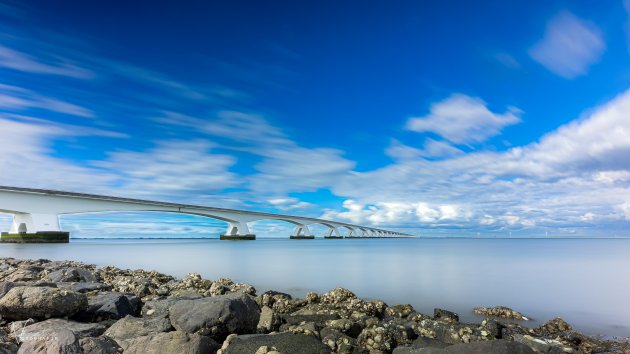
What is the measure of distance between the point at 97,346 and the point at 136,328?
65.5 inches

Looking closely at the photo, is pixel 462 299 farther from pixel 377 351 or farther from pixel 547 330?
pixel 377 351

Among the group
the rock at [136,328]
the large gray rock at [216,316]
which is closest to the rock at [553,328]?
the large gray rock at [216,316]

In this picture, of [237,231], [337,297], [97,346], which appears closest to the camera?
[97,346]

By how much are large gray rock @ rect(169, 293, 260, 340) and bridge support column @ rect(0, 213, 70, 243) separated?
62516 millimetres

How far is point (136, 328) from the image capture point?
23.6ft

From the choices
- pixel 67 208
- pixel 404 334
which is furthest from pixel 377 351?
pixel 67 208

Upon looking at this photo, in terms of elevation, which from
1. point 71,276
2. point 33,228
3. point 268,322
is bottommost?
point 71,276

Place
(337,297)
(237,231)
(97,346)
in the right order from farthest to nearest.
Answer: (237,231)
(337,297)
(97,346)

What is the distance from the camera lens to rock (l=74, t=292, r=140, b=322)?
8578mm

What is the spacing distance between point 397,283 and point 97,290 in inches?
585

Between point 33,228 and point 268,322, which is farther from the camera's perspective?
point 33,228

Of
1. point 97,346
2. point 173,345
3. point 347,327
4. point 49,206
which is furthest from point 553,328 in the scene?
point 49,206

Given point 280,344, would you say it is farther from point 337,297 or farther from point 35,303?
point 337,297

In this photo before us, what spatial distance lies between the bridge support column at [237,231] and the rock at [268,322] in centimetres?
9519
